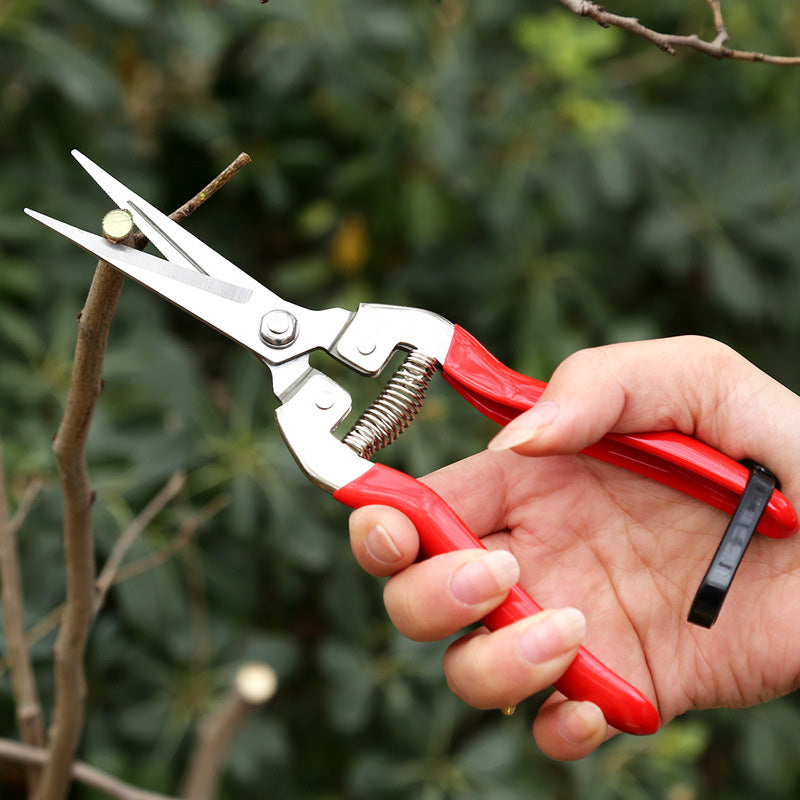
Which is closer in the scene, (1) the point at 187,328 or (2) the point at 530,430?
(2) the point at 530,430

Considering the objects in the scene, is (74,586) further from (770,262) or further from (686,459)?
(770,262)

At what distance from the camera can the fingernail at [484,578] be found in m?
0.91

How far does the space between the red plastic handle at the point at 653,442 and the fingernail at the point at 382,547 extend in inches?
9.0

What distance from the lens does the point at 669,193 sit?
2176 mm

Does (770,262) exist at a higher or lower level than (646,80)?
lower

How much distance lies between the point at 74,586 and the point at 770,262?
6.76ft

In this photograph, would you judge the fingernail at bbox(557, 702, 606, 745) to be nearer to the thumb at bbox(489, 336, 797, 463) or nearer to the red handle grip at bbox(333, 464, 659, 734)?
the red handle grip at bbox(333, 464, 659, 734)

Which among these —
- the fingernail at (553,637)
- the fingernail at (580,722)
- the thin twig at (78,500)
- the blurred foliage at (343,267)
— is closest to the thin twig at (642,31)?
the thin twig at (78,500)

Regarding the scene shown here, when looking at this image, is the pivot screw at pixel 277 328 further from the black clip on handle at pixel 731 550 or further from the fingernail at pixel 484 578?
the black clip on handle at pixel 731 550

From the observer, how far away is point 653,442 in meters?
1.07

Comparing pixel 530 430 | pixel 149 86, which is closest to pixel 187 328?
pixel 149 86

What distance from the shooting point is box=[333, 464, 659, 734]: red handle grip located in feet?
3.08

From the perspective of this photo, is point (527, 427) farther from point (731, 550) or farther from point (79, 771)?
point (79, 771)

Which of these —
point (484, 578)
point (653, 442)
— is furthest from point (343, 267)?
point (484, 578)
